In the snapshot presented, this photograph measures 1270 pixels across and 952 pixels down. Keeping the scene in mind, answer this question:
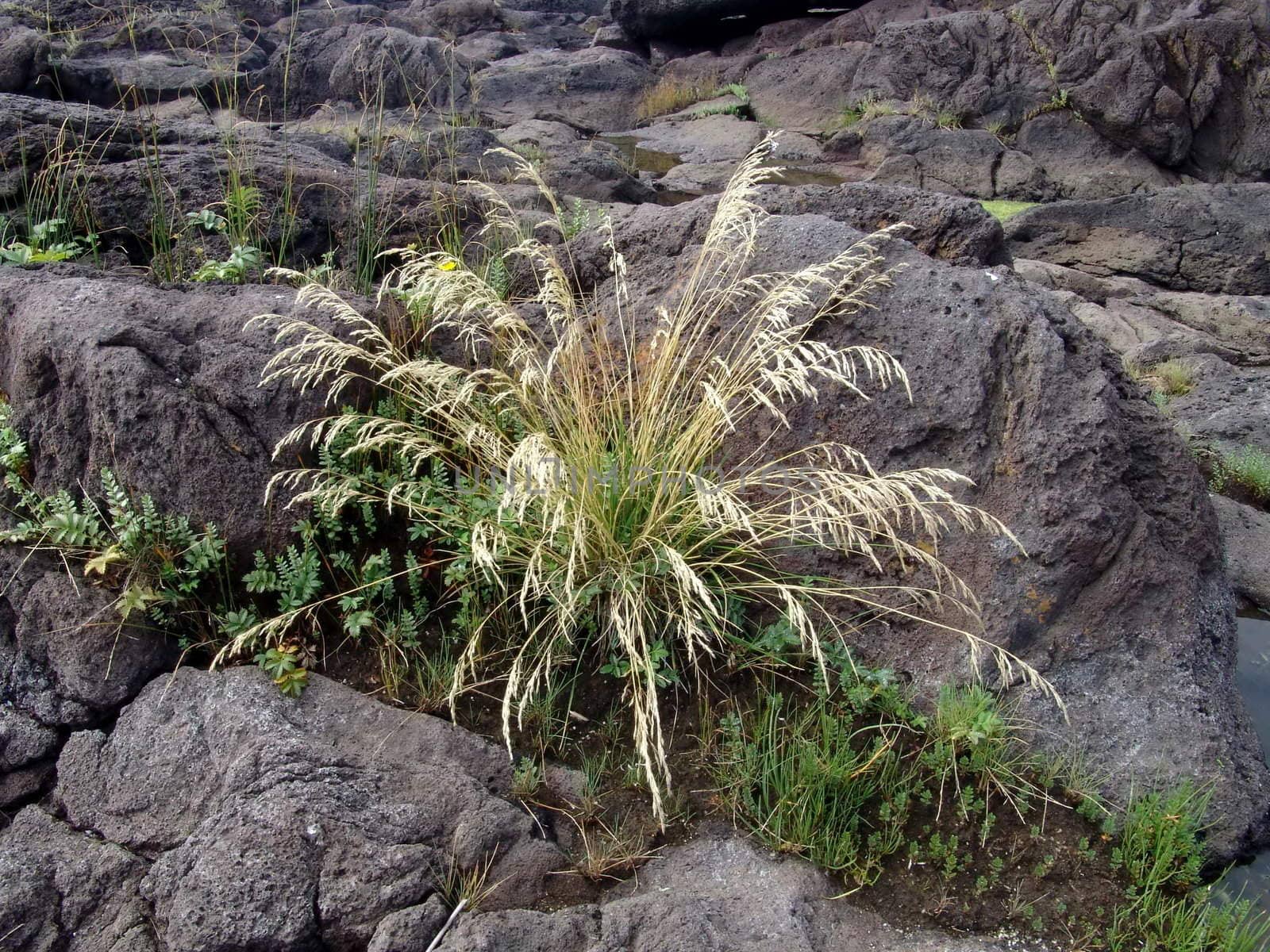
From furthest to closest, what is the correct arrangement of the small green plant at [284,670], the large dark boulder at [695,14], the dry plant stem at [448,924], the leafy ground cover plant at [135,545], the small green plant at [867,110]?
the large dark boulder at [695,14] → the small green plant at [867,110] → the leafy ground cover plant at [135,545] → the small green plant at [284,670] → the dry plant stem at [448,924]

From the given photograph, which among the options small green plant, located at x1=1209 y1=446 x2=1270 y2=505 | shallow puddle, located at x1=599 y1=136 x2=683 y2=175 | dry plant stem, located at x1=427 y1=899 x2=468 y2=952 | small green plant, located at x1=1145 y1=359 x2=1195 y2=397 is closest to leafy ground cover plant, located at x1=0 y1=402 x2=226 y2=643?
dry plant stem, located at x1=427 y1=899 x2=468 y2=952

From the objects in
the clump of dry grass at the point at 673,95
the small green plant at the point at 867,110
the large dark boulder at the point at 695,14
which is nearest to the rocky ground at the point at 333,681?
the small green plant at the point at 867,110

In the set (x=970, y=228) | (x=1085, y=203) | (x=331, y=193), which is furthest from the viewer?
(x=1085, y=203)

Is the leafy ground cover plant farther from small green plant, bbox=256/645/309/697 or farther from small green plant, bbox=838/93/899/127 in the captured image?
small green plant, bbox=838/93/899/127

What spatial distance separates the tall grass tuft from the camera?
118 inches

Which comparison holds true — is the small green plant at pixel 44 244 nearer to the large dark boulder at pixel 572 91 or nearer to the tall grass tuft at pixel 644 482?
the tall grass tuft at pixel 644 482

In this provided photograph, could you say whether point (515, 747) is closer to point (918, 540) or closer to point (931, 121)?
point (918, 540)

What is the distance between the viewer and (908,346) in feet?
11.9

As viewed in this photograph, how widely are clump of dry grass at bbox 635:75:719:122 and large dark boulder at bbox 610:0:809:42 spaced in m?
2.33

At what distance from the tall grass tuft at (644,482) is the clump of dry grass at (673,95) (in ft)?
51.3

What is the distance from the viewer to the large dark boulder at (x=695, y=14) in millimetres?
20469

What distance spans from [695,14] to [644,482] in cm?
2011

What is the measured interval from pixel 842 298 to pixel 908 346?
299 millimetres

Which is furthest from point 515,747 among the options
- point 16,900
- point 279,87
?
point 279,87
